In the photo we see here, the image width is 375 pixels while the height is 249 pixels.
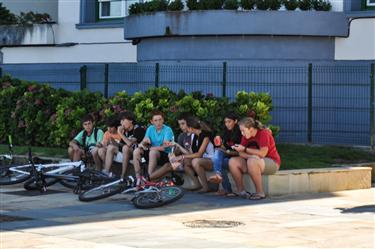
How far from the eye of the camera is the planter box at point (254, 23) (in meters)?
20.1

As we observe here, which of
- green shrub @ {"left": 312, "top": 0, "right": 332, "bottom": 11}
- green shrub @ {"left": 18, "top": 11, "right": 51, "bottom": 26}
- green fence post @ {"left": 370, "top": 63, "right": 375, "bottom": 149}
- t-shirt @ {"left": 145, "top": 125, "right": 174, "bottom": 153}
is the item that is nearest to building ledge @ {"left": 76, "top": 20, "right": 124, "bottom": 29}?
green shrub @ {"left": 18, "top": 11, "right": 51, "bottom": 26}

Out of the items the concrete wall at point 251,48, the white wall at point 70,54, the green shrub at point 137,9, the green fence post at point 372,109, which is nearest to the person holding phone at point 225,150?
the green fence post at point 372,109

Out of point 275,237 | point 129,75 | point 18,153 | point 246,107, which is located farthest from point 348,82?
point 275,237

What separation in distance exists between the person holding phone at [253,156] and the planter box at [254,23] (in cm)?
667

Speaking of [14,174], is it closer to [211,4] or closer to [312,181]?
[312,181]

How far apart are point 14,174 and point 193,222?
16.1 ft

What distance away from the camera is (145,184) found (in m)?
13.3

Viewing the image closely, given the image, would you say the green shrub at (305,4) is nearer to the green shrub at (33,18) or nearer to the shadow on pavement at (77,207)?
the shadow on pavement at (77,207)

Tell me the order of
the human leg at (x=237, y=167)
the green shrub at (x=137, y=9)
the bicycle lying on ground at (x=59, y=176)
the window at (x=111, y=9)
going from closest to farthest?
the human leg at (x=237, y=167), the bicycle lying on ground at (x=59, y=176), the green shrub at (x=137, y=9), the window at (x=111, y=9)

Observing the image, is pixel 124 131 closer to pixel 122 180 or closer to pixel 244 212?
pixel 122 180

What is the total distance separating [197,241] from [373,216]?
10.8 ft

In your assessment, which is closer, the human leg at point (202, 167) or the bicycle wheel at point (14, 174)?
the human leg at point (202, 167)

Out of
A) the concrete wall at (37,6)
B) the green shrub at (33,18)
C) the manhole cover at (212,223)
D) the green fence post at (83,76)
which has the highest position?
the concrete wall at (37,6)

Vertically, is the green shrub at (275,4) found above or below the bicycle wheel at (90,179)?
above
